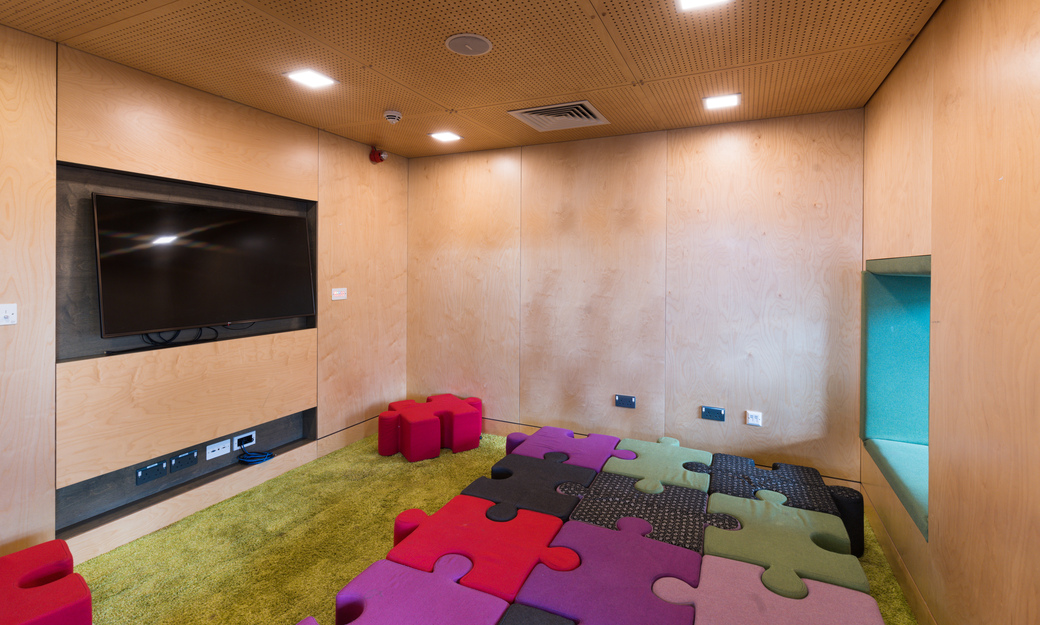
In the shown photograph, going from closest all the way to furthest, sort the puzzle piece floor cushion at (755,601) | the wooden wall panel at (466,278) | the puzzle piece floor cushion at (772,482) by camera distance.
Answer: the puzzle piece floor cushion at (755,601) → the puzzle piece floor cushion at (772,482) → the wooden wall panel at (466,278)

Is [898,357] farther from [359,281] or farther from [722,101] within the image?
[359,281]

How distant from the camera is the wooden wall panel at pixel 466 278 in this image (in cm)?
428

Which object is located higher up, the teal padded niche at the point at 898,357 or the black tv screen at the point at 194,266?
the black tv screen at the point at 194,266

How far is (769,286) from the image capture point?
11.2 ft

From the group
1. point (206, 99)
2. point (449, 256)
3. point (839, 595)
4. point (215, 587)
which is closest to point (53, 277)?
point (206, 99)

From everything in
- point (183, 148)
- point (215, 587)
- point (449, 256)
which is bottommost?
point (215, 587)

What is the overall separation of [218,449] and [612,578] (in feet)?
9.07

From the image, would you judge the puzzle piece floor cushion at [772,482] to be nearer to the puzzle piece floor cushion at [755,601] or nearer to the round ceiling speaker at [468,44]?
the puzzle piece floor cushion at [755,601]

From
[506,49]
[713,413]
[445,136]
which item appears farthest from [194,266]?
Result: [713,413]

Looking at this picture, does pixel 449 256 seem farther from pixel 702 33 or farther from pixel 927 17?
pixel 927 17

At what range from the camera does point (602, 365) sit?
13.0 ft

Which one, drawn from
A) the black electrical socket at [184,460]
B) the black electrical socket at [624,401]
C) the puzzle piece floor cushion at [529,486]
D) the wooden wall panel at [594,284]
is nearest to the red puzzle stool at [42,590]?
the black electrical socket at [184,460]

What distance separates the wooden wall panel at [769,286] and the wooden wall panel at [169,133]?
2840mm

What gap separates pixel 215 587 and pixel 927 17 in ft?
13.2
